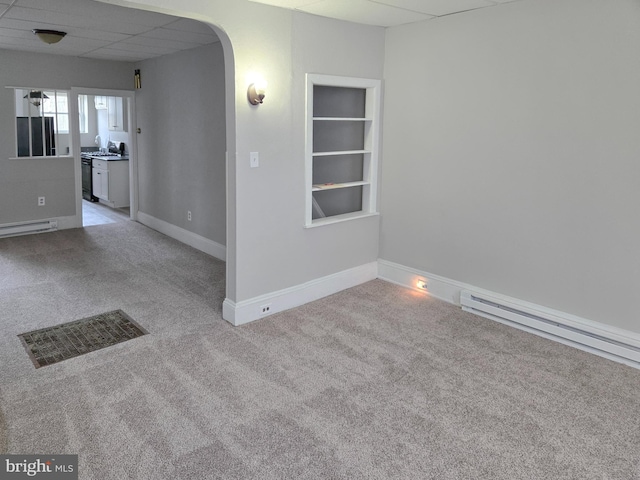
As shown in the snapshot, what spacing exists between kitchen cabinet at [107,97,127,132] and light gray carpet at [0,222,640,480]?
5131mm

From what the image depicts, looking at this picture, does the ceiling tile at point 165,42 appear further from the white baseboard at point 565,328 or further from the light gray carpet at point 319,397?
the white baseboard at point 565,328

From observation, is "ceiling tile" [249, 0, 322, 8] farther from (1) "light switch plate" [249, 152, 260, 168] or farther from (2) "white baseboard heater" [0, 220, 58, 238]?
(2) "white baseboard heater" [0, 220, 58, 238]

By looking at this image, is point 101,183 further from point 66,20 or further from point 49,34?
point 66,20

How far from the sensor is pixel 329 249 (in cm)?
452

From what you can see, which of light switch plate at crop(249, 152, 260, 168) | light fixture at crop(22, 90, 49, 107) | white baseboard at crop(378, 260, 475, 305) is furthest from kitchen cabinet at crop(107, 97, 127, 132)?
white baseboard at crop(378, 260, 475, 305)

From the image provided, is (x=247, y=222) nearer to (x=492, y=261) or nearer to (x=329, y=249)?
(x=329, y=249)

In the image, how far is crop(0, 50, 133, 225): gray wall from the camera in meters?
6.23

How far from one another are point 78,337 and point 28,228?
12.2ft

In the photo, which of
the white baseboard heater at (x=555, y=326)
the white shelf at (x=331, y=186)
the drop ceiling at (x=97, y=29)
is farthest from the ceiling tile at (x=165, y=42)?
the white baseboard heater at (x=555, y=326)

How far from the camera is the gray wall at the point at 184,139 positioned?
17.9 ft

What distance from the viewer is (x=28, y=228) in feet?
21.6

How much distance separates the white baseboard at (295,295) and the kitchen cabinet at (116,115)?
19.3ft

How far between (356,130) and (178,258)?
243cm

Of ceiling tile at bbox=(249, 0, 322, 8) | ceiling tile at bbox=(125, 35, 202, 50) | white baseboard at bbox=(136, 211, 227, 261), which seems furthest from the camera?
white baseboard at bbox=(136, 211, 227, 261)
